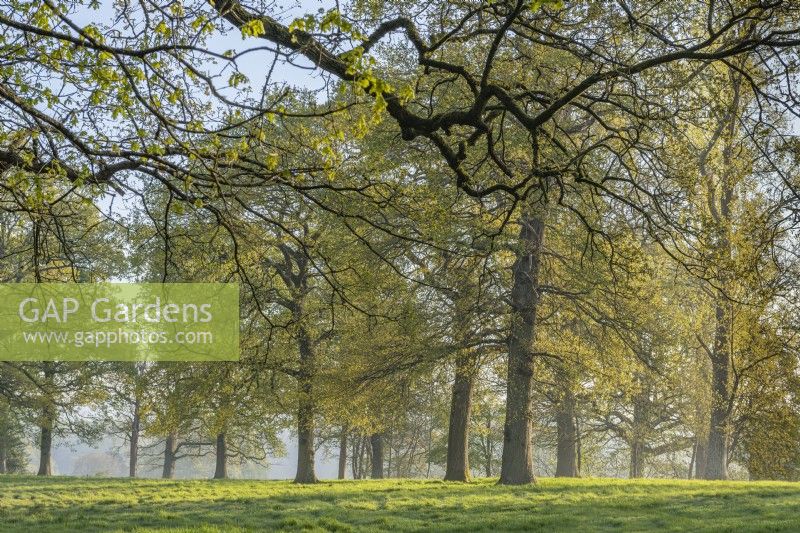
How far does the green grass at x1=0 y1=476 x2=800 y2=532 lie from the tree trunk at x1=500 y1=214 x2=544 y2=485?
0.87 metres

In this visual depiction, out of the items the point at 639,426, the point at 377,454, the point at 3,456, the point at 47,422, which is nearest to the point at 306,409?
the point at 47,422

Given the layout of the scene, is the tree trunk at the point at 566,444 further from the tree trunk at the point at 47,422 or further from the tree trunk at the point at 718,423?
the tree trunk at the point at 47,422

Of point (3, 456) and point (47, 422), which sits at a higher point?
point (47, 422)

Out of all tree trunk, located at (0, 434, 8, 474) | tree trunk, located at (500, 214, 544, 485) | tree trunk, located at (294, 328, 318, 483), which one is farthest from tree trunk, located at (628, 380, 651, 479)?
tree trunk, located at (0, 434, 8, 474)

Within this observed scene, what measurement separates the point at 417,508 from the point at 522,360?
4.99 m

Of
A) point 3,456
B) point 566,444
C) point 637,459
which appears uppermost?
point 566,444

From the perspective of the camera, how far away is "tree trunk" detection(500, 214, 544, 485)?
60.6ft

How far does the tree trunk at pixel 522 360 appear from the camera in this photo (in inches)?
728

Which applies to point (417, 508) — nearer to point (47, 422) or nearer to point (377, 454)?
point (47, 422)

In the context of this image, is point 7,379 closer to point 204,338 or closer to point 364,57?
point 204,338

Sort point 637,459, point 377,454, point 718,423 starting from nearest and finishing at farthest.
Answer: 1. point 718,423
2. point 377,454
3. point 637,459

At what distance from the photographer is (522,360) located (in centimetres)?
1855

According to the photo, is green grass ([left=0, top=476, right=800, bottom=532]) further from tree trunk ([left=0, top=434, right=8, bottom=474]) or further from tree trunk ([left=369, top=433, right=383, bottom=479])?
tree trunk ([left=0, top=434, right=8, bottom=474])

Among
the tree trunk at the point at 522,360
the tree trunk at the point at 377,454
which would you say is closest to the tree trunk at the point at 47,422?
the tree trunk at the point at 377,454
